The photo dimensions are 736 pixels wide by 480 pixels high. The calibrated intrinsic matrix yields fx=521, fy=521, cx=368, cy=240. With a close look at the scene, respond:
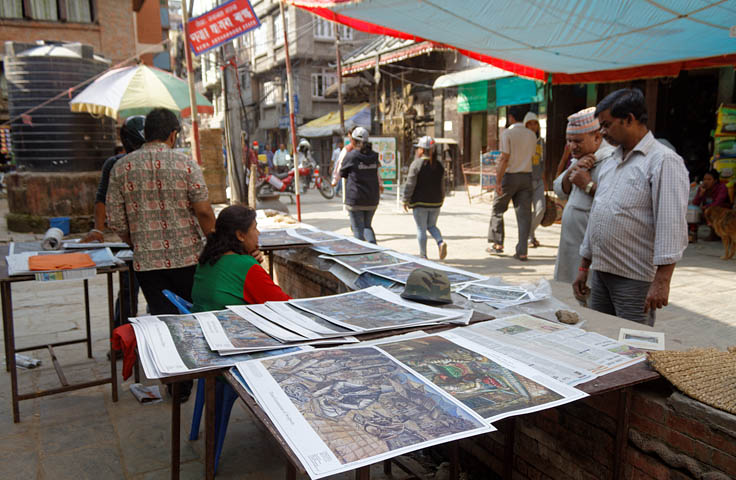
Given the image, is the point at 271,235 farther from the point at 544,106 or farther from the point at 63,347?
the point at 544,106

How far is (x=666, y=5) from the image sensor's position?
176 inches

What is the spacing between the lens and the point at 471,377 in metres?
1.49

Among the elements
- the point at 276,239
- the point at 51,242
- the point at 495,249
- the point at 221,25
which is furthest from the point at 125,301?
the point at 495,249

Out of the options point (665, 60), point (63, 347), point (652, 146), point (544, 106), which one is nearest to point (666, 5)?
point (665, 60)

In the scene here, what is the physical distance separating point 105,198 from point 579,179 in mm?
3187

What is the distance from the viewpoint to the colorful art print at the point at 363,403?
1.18 m

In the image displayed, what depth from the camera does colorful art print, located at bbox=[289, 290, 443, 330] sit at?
1.96 metres

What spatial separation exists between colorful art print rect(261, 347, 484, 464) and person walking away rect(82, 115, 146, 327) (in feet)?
7.93

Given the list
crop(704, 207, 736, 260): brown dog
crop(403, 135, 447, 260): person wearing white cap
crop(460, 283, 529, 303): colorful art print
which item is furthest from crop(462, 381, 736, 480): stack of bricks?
crop(704, 207, 736, 260): brown dog

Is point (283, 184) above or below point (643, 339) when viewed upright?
above

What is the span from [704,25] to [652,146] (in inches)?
142

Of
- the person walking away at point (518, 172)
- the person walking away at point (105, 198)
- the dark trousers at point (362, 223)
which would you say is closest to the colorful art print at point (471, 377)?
the person walking away at point (105, 198)

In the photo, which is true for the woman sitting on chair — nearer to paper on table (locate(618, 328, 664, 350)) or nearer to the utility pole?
paper on table (locate(618, 328, 664, 350))

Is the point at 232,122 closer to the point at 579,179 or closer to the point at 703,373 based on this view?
the point at 579,179
